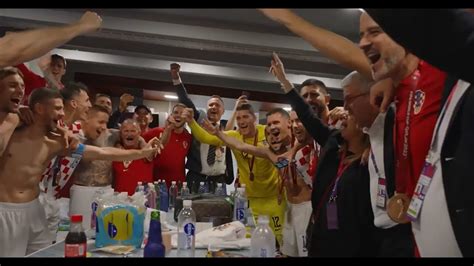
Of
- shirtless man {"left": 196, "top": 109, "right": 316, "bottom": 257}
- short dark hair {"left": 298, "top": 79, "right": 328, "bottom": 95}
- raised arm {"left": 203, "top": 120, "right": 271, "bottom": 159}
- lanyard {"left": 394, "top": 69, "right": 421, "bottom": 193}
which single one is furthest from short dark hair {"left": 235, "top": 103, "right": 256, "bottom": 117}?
lanyard {"left": 394, "top": 69, "right": 421, "bottom": 193}

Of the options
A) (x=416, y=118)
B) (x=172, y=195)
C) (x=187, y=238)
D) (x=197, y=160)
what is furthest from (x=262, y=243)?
(x=197, y=160)

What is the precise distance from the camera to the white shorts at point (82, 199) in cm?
229

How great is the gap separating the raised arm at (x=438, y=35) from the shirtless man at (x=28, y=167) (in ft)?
5.33

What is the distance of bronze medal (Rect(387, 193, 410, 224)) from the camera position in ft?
4.53

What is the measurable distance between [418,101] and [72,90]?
165 cm

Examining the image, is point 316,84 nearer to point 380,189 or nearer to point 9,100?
point 380,189

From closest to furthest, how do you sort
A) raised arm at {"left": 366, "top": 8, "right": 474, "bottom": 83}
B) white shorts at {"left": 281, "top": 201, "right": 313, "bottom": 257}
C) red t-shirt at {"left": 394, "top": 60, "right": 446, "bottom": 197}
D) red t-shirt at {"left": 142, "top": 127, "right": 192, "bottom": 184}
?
raised arm at {"left": 366, "top": 8, "right": 474, "bottom": 83} → red t-shirt at {"left": 394, "top": 60, "right": 446, "bottom": 197} → white shorts at {"left": 281, "top": 201, "right": 313, "bottom": 257} → red t-shirt at {"left": 142, "top": 127, "right": 192, "bottom": 184}

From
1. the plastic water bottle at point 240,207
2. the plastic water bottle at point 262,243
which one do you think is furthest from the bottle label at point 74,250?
the plastic water bottle at point 240,207

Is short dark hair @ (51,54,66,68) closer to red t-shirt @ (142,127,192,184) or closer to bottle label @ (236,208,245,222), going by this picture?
red t-shirt @ (142,127,192,184)

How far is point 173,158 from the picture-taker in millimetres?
2789

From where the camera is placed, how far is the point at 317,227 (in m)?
1.72

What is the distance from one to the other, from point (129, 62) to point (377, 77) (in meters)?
1.17

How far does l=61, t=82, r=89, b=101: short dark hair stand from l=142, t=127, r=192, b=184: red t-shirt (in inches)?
24.9

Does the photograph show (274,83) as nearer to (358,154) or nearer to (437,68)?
(358,154)
